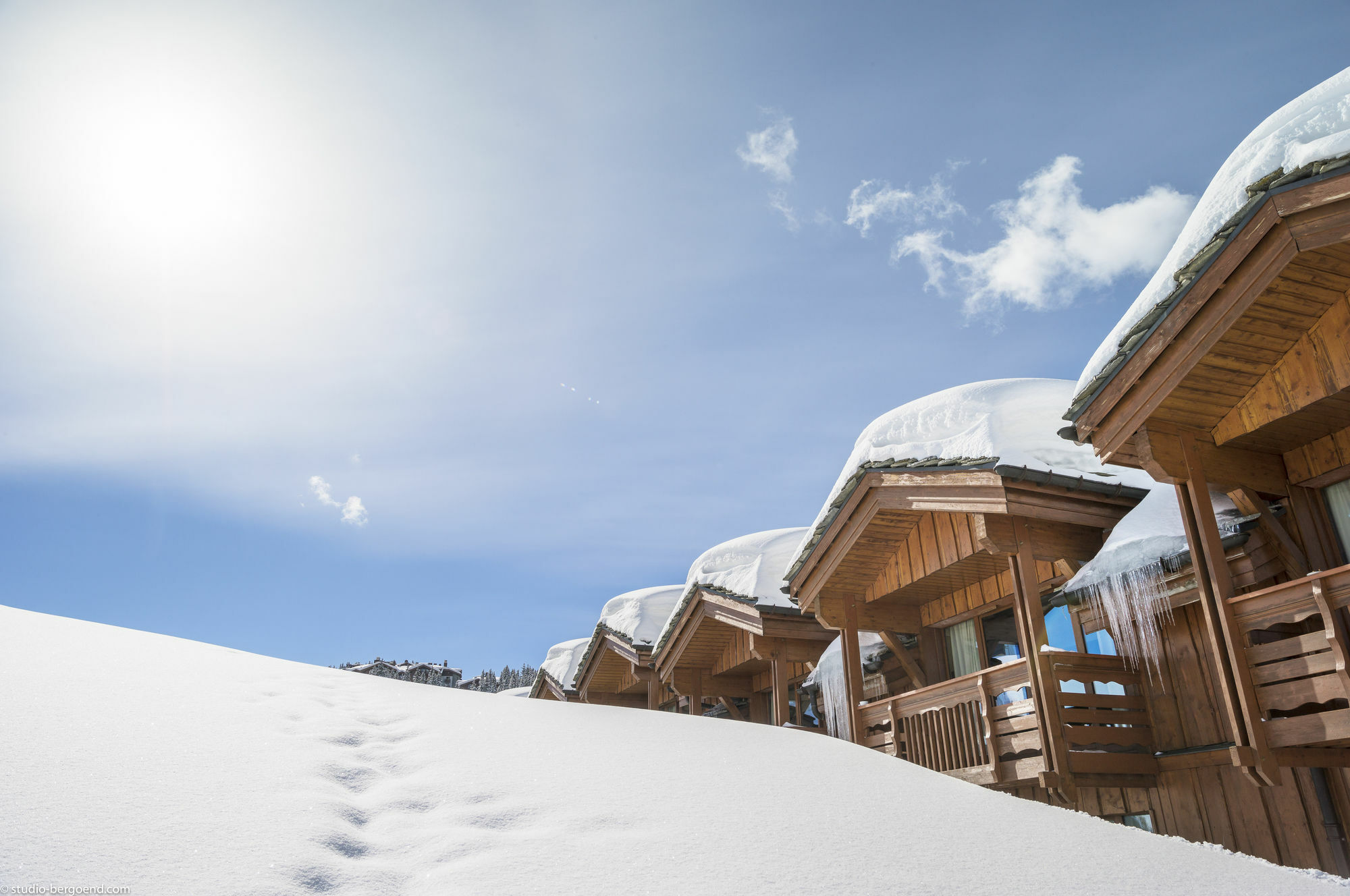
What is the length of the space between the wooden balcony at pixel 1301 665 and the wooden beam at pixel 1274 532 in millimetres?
798

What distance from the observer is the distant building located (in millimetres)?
25064

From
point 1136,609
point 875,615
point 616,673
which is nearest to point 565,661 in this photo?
point 616,673

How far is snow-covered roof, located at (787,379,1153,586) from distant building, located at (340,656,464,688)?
17.2 meters

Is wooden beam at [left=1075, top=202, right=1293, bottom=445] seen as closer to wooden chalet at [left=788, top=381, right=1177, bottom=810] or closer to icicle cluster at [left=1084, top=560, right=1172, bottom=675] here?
wooden chalet at [left=788, top=381, right=1177, bottom=810]

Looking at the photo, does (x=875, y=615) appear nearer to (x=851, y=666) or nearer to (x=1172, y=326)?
(x=851, y=666)

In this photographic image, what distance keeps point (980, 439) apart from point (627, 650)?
1074cm

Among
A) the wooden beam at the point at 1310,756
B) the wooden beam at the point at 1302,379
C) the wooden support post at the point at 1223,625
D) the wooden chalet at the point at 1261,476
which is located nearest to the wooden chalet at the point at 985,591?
the wooden chalet at the point at 1261,476

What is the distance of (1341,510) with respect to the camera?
22.5 ft

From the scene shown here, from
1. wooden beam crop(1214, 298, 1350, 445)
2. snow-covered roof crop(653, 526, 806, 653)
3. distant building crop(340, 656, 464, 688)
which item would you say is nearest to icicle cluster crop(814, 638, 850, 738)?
snow-covered roof crop(653, 526, 806, 653)

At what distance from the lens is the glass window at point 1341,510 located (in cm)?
678

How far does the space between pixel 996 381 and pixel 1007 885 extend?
21.7 ft

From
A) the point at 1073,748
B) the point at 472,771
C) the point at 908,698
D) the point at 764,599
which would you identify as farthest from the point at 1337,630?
the point at 764,599

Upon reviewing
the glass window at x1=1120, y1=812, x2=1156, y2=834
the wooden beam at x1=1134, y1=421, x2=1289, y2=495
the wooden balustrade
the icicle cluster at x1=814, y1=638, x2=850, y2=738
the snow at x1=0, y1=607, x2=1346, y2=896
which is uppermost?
the wooden beam at x1=1134, y1=421, x2=1289, y2=495

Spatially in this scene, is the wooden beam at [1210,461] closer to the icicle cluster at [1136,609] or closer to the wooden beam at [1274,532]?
the wooden beam at [1274,532]
